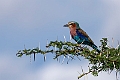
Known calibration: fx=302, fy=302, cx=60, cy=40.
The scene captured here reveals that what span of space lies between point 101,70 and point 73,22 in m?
5.05

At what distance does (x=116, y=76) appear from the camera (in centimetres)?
403

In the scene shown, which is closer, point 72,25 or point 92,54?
point 92,54

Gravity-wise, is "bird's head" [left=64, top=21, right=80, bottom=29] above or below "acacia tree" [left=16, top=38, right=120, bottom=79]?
above

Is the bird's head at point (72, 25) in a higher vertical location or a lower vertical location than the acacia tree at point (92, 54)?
higher

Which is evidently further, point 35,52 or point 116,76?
point 35,52

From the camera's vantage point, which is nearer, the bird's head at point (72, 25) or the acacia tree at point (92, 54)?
the acacia tree at point (92, 54)

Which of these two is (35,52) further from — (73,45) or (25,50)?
(73,45)

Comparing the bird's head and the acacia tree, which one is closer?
the acacia tree

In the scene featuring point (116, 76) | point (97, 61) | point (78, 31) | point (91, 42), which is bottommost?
point (116, 76)

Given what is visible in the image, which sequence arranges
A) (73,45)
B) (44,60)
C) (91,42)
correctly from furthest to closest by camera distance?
(91,42) < (73,45) < (44,60)

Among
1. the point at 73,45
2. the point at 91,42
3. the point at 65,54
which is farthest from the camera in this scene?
the point at 91,42

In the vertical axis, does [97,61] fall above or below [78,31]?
below

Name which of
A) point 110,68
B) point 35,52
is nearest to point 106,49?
point 110,68

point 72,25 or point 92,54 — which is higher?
point 72,25
